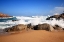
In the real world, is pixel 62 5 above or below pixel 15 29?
above

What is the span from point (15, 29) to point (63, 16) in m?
3.37

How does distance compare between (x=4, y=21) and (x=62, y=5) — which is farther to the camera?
(x=4, y=21)

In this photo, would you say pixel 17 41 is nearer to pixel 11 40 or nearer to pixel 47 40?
pixel 11 40

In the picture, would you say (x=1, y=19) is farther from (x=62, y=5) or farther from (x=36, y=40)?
(x=36, y=40)

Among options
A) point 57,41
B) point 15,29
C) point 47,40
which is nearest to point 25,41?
point 47,40

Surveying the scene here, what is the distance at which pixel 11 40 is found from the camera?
1.75 m

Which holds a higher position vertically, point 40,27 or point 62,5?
point 62,5

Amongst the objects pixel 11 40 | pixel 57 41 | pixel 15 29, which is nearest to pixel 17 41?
pixel 11 40

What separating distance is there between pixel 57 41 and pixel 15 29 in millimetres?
1412

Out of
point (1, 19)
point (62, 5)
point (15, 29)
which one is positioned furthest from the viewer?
point (1, 19)

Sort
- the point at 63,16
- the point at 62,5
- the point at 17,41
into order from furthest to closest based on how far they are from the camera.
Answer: the point at 63,16 < the point at 62,5 < the point at 17,41

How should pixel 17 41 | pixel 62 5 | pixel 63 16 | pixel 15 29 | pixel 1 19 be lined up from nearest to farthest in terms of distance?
1. pixel 17 41
2. pixel 15 29
3. pixel 62 5
4. pixel 1 19
5. pixel 63 16

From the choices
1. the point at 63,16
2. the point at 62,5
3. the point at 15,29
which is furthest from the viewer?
A: the point at 63,16

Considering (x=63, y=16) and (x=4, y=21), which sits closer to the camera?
(x=4, y=21)
